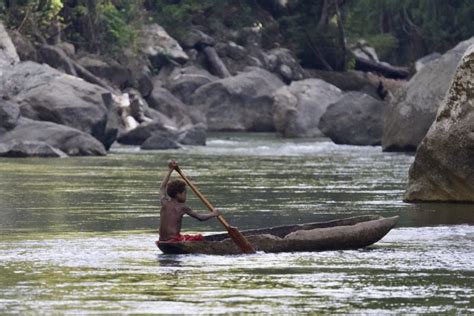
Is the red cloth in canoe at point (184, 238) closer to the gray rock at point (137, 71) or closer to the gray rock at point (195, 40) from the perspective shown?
the gray rock at point (137, 71)

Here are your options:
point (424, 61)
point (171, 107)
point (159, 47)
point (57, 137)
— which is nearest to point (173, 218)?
point (57, 137)

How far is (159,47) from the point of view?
2751 inches

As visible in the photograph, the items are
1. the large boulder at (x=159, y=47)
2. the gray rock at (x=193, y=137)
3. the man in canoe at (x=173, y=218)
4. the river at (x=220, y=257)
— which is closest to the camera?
the river at (x=220, y=257)

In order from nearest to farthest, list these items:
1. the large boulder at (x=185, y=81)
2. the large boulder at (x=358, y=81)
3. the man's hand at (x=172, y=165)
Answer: the man's hand at (x=172, y=165)
the large boulder at (x=185, y=81)
the large boulder at (x=358, y=81)

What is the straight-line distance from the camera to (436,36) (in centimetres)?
8112

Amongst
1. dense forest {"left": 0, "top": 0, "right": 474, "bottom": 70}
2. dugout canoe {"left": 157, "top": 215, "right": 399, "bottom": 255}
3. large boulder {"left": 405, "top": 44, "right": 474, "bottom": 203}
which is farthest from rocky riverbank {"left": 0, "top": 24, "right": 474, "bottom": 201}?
dugout canoe {"left": 157, "top": 215, "right": 399, "bottom": 255}

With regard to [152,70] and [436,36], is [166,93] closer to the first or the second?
[152,70]

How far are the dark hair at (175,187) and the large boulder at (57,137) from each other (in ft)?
76.0

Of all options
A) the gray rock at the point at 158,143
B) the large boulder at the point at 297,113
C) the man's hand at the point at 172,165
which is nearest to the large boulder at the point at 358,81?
the large boulder at the point at 297,113

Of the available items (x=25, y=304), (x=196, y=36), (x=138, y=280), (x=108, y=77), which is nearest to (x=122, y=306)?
(x=25, y=304)

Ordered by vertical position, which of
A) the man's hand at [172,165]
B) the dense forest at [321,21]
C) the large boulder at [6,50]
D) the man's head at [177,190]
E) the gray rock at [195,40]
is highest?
the dense forest at [321,21]

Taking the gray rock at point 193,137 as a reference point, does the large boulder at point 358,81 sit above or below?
above

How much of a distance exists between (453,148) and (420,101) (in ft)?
54.4

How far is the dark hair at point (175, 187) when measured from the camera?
19953 millimetres
